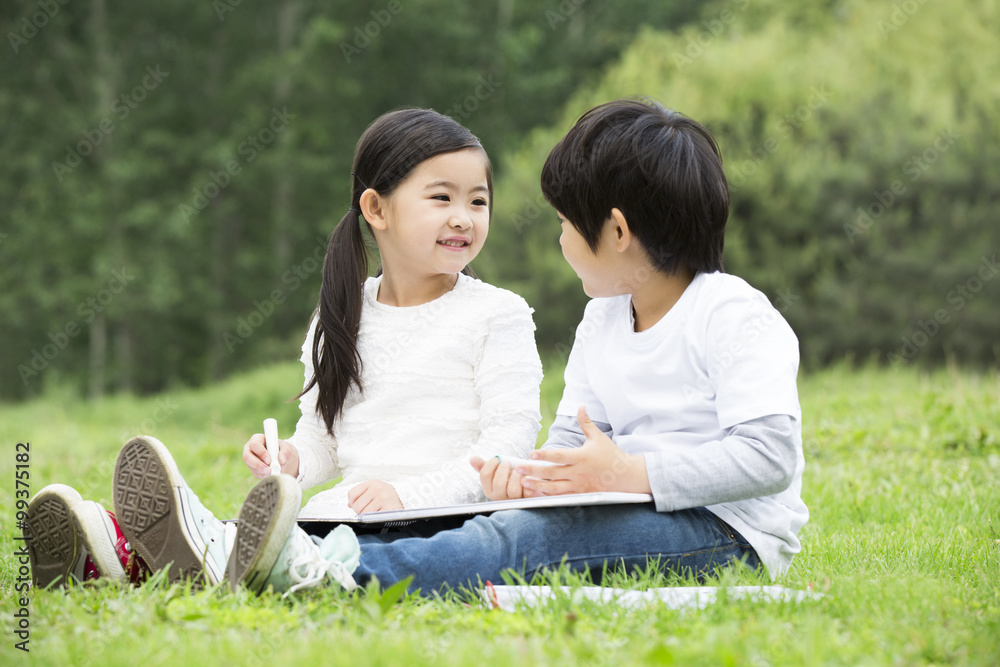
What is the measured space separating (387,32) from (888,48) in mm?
8470

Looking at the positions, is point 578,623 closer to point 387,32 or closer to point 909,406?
point 909,406

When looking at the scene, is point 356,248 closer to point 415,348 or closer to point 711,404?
point 415,348

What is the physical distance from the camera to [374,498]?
95.3 inches

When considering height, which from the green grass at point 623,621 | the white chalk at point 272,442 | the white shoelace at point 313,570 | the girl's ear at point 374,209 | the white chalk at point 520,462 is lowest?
the green grass at point 623,621

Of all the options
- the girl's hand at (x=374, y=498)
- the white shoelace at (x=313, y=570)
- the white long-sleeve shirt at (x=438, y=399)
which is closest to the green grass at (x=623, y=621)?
the white shoelace at (x=313, y=570)

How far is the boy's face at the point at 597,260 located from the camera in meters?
2.40

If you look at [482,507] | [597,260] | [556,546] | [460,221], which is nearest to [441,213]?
[460,221]

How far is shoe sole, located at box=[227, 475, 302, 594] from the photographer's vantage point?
1885 mm

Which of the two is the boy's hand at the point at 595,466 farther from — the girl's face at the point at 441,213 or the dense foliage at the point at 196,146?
the dense foliage at the point at 196,146

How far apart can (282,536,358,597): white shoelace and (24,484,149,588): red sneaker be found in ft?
1.58

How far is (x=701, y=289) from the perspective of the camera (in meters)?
2.30

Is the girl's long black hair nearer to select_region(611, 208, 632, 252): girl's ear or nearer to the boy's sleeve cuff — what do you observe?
select_region(611, 208, 632, 252): girl's ear

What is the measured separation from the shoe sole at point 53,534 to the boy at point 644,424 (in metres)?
0.46

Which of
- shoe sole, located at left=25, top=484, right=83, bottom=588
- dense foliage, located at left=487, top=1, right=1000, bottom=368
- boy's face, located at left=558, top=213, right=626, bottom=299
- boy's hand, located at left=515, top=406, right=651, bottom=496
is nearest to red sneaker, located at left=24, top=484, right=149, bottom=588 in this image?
shoe sole, located at left=25, top=484, right=83, bottom=588
